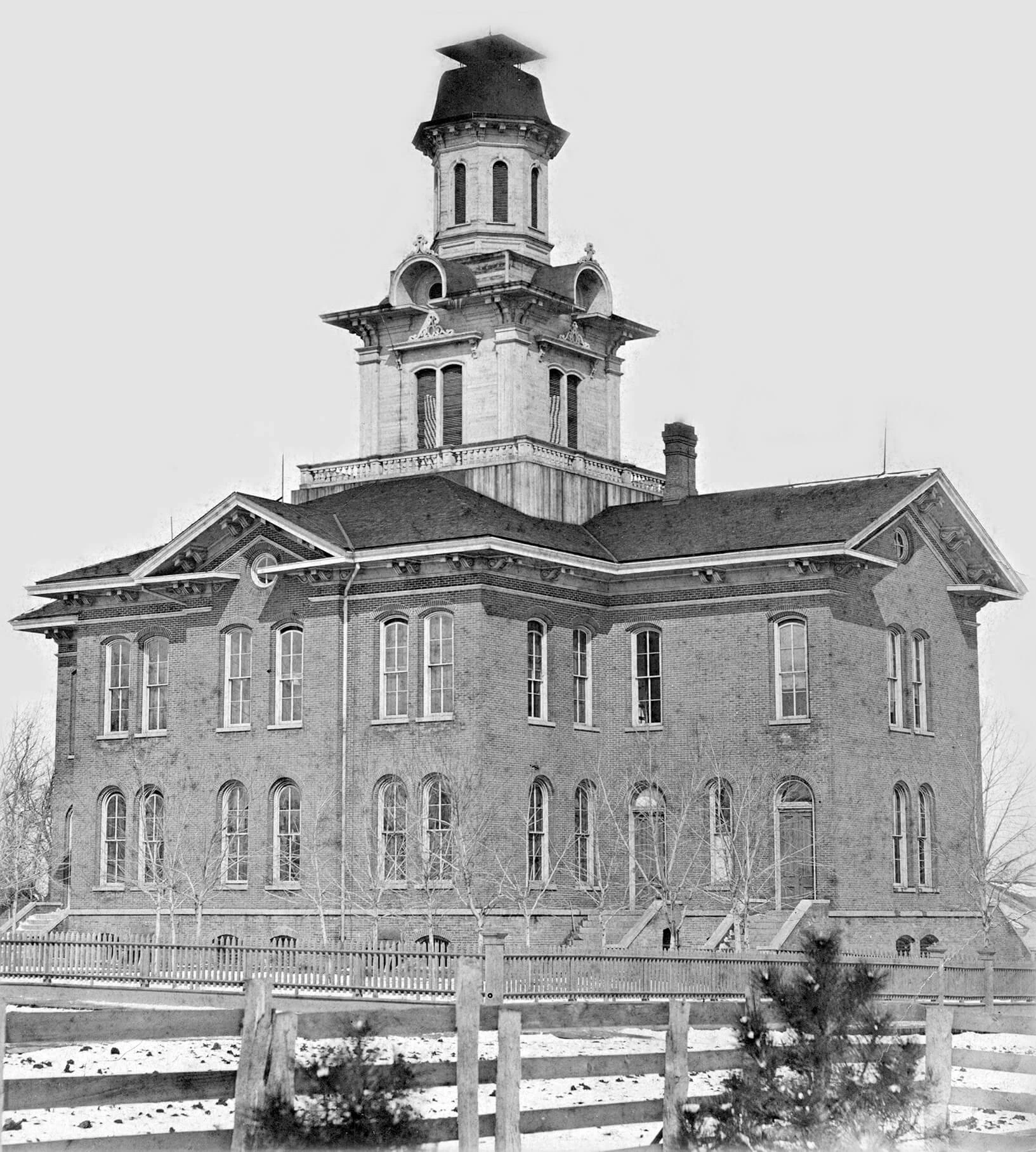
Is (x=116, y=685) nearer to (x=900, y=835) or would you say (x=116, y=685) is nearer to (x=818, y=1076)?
(x=900, y=835)

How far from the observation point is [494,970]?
118ft

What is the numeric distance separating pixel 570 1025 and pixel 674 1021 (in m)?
0.79

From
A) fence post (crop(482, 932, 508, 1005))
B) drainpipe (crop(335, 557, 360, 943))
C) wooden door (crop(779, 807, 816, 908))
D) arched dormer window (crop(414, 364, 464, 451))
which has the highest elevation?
arched dormer window (crop(414, 364, 464, 451))

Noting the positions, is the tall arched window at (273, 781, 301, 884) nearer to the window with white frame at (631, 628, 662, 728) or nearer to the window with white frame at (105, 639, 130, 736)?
the window with white frame at (105, 639, 130, 736)

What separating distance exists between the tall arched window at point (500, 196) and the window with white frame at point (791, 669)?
16069mm

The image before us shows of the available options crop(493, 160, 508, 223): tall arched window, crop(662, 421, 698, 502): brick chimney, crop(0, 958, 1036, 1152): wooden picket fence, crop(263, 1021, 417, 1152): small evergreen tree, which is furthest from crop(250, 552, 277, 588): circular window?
crop(263, 1021, 417, 1152): small evergreen tree

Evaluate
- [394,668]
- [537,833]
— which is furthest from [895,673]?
[394,668]

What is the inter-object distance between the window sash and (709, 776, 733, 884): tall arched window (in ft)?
8.97

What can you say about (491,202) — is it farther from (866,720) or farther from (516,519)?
(866,720)

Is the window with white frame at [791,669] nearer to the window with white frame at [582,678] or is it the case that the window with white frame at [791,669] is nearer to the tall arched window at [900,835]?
the tall arched window at [900,835]

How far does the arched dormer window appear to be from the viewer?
58.0 meters

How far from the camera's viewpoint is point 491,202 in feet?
197

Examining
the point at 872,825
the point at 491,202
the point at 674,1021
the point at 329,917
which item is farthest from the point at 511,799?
the point at 674,1021

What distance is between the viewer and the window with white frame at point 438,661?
5009cm
